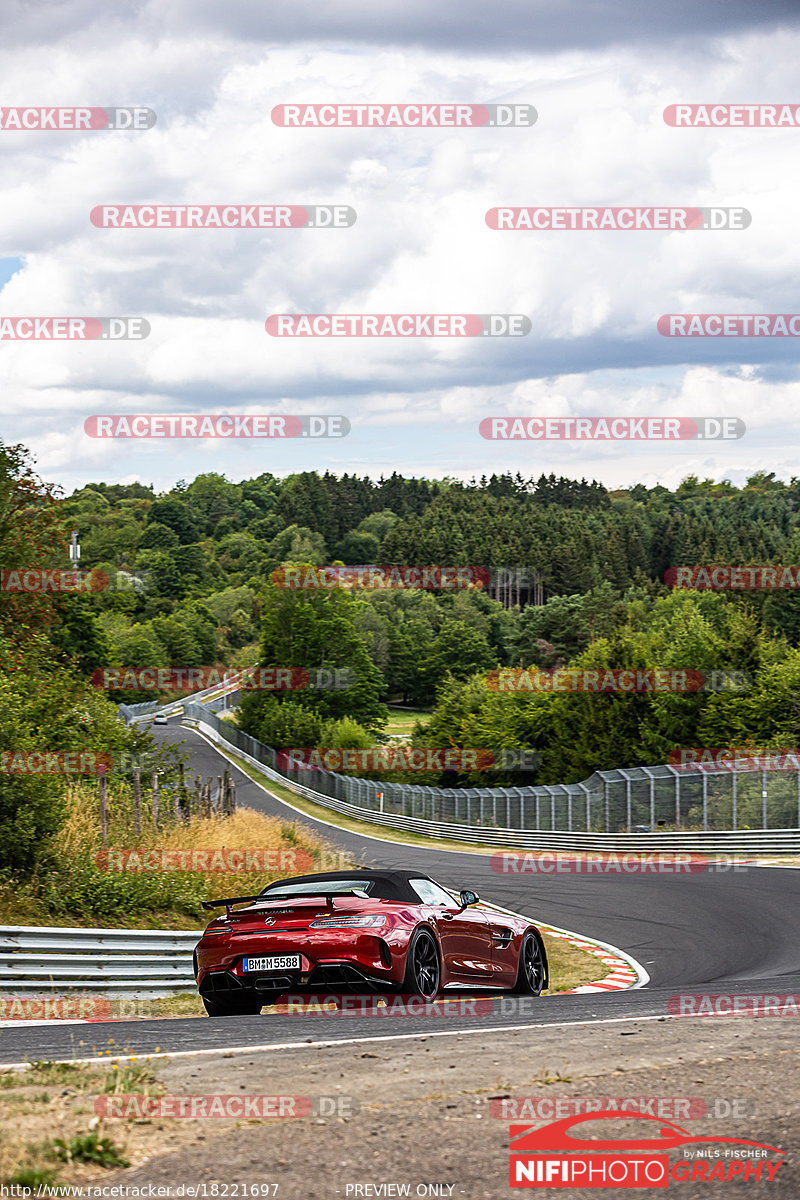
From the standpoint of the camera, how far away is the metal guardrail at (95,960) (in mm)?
10773

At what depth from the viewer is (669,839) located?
33.1 metres

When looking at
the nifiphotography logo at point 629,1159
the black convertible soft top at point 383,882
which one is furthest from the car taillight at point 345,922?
the nifiphotography logo at point 629,1159

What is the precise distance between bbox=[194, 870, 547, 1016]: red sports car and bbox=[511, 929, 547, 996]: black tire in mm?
840

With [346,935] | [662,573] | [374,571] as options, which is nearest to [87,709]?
[346,935]

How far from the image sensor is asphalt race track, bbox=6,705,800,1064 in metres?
7.66

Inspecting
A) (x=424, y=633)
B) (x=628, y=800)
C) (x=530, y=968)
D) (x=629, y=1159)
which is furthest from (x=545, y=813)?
(x=424, y=633)

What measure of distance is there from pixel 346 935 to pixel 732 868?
2079cm

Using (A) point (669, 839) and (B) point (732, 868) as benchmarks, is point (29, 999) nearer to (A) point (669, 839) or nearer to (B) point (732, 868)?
(B) point (732, 868)

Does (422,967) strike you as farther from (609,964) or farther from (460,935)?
(609,964)

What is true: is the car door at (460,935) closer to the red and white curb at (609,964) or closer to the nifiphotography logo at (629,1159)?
the red and white curb at (609,964)

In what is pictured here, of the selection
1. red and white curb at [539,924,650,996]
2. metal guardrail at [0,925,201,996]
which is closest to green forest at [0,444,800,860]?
metal guardrail at [0,925,201,996]

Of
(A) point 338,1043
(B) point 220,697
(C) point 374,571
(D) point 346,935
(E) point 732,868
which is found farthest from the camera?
(C) point 374,571

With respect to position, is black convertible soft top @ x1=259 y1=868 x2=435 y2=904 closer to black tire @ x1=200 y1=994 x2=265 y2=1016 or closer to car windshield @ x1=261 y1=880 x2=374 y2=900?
car windshield @ x1=261 y1=880 x2=374 y2=900

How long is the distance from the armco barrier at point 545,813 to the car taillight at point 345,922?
2253cm
